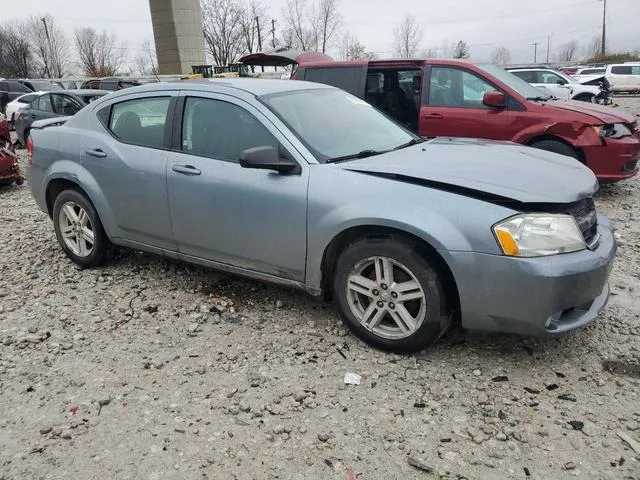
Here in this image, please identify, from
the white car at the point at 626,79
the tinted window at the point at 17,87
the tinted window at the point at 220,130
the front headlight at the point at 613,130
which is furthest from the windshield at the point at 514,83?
the white car at the point at 626,79

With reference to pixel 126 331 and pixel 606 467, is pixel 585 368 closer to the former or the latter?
pixel 606 467

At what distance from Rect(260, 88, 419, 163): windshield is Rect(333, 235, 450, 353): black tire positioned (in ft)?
2.18

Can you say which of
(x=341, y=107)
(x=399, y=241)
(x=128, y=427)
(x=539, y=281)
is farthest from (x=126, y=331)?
(x=539, y=281)

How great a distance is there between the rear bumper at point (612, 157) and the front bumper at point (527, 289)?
3.92m

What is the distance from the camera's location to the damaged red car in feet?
26.2

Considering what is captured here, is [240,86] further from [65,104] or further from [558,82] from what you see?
[558,82]

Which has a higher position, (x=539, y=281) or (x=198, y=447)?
(x=539, y=281)

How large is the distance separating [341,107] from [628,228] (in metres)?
3.53

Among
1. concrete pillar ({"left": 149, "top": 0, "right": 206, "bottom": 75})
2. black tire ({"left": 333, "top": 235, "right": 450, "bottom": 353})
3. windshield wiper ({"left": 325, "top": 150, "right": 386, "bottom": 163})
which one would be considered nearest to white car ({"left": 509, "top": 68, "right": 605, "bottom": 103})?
windshield wiper ({"left": 325, "top": 150, "right": 386, "bottom": 163})

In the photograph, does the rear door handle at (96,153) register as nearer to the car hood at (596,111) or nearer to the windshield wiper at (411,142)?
the windshield wiper at (411,142)

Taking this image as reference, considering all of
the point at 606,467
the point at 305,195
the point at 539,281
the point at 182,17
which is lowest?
the point at 606,467

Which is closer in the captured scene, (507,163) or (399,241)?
(399,241)

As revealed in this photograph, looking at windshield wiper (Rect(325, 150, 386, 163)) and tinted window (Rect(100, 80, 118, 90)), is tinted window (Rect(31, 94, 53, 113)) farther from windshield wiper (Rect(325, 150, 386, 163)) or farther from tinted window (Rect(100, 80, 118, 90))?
windshield wiper (Rect(325, 150, 386, 163))

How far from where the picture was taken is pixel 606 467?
2.33 meters
